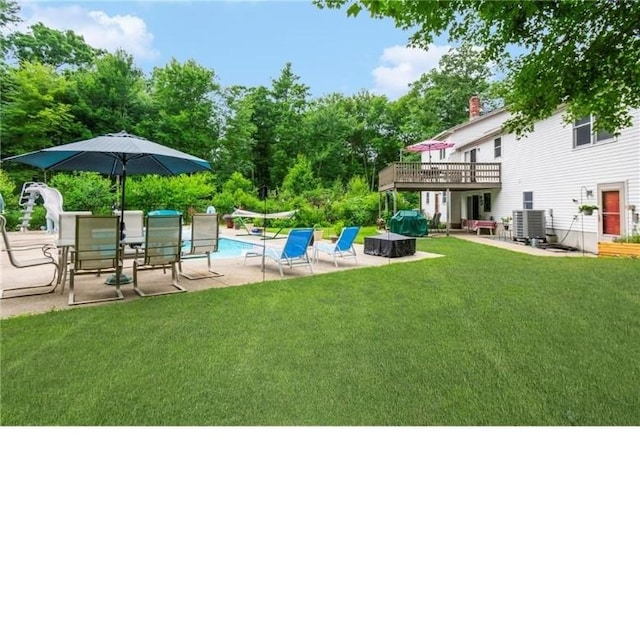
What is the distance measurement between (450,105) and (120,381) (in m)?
16.0

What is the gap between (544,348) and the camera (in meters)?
Answer: 3.31

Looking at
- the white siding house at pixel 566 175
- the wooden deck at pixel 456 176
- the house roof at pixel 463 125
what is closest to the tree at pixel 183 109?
the white siding house at pixel 566 175

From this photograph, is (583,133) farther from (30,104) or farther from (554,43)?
(30,104)

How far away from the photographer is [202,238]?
17.7 feet

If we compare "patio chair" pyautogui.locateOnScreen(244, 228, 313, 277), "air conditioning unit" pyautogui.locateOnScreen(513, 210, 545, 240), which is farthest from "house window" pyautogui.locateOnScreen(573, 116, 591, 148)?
"patio chair" pyautogui.locateOnScreen(244, 228, 313, 277)

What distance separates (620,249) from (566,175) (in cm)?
321

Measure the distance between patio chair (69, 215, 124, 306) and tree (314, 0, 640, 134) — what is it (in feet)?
9.61

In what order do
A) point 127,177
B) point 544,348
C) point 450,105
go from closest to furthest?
point 544,348
point 127,177
point 450,105

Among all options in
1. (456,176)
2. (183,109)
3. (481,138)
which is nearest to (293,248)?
(183,109)

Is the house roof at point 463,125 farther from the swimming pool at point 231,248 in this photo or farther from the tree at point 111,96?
the tree at point 111,96

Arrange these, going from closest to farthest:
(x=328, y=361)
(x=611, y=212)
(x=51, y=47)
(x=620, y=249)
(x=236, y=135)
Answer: (x=328, y=361) < (x=51, y=47) < (x=236, y=135) < (x=620, y=249) < (x=611, y=212)
